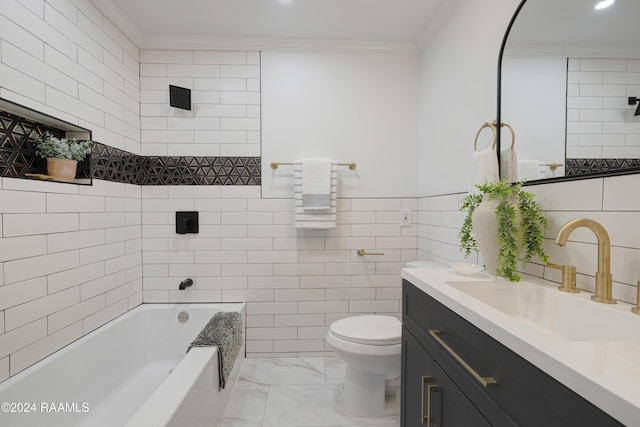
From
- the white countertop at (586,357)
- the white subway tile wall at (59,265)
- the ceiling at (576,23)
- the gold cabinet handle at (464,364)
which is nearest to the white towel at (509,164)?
the ceiling at (576,23)

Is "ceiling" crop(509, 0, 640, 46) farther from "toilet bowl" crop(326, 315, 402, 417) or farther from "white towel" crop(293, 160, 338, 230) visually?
"toilet bowl" crop(326, 315, 402, 417)

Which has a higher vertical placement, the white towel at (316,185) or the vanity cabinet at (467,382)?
the white towel at (316,185)

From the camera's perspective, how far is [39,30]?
149 cm

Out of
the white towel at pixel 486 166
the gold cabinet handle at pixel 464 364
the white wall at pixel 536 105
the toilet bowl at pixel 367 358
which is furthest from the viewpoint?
the toilet bowl at pixel 367 358

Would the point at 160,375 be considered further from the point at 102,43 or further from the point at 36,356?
the point at 102,43

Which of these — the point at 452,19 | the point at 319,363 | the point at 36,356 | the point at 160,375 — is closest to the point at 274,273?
the point at 319,363

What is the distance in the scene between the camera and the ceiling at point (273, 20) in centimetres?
196

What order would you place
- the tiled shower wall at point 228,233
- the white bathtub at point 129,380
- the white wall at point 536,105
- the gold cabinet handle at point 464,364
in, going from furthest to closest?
the tiled shower wall at point 228,233 → the white bathtub at point 129,380 → the white wall at point 536,105 → the gold cabinet handle at point 464,364

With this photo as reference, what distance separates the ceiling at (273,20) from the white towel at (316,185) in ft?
3.12

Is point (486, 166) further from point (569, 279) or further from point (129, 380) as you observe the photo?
point (129, 380)

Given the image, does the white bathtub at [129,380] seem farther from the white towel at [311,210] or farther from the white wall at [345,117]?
the white wall at [345,117]

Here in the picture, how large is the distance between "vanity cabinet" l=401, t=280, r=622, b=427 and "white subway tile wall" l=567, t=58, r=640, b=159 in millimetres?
725

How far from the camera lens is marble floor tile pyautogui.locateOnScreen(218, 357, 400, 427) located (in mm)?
1750

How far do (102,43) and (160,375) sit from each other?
7.26 ft
